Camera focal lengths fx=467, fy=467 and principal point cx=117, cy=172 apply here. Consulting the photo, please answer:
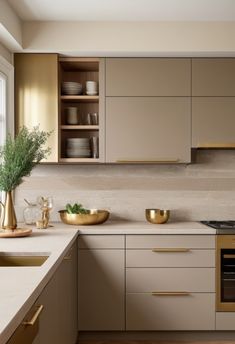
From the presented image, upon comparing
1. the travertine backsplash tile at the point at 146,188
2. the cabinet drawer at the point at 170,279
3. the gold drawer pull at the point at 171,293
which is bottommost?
the gold drawer pull at the point at 171,293

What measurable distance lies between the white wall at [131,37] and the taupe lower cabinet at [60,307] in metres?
1.57

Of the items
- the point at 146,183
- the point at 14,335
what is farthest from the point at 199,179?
the point at 14,335

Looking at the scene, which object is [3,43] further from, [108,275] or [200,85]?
[108,275]

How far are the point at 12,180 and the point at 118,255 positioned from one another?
998 mm

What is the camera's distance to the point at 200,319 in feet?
11.3

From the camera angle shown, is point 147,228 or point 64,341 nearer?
point 64,341

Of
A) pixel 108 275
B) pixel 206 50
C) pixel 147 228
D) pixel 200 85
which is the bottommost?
pixel 108 275

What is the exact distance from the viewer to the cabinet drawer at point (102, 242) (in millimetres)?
3445

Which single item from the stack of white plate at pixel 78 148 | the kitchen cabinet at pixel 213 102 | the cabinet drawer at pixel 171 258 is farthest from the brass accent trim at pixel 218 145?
the stack of white plate at pixel 78 148

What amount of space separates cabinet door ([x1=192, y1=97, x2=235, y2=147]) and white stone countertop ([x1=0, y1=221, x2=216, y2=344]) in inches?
27.9

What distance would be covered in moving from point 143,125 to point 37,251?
171 centimetres

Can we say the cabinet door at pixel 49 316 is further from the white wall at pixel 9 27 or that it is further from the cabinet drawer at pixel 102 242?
the white wall at pixel 9 27

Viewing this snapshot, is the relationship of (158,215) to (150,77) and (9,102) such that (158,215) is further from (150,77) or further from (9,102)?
(9,102)

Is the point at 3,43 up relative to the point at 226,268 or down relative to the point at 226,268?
up
